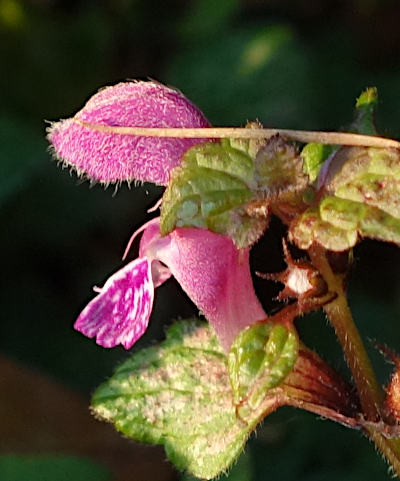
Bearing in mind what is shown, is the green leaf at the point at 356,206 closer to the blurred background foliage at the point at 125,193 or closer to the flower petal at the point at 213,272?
the flower petal at the point at 213,272

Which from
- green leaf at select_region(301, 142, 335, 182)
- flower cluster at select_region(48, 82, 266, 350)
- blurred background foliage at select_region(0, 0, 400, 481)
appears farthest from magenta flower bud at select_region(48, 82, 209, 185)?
blurred background foliage at select_region(0, 0, 400, 481)

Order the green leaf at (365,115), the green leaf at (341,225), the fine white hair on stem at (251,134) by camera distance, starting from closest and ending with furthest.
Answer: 1. the green leaf at (341,225)
2. the fine white hair on stem at (251,134)
3. the green leaf at (365,115)

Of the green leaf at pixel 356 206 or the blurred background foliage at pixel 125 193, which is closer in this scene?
the green leaf at pixel 356 206

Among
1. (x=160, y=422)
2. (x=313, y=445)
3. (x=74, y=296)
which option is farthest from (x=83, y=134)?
(x=74, y=296)

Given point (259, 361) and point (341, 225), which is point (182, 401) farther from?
point (341, 225)

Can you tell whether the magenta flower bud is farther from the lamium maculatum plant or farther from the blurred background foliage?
the blurred background foliage

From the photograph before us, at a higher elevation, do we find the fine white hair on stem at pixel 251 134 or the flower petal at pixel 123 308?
the fine white hair on stem at pixel 251 134

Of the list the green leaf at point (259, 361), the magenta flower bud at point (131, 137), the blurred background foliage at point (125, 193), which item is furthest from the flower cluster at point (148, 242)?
the blurred background foliage at point (125, 193)

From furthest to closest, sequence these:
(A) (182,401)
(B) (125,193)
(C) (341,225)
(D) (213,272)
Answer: (B) (125,193), (A) (182,401), (D) (213,272), (C) (341,225)

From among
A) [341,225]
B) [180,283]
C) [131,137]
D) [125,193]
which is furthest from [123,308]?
[125,193]
